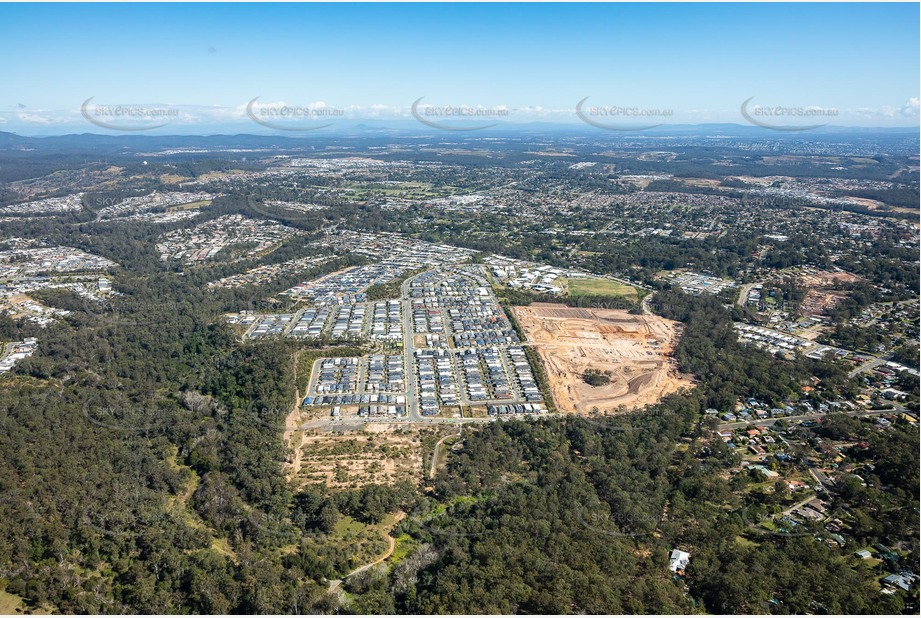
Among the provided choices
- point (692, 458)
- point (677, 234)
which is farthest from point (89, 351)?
point (677, 234)

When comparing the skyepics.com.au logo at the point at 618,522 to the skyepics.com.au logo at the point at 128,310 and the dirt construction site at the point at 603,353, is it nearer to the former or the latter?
the dirt construction site at the point at 603,353

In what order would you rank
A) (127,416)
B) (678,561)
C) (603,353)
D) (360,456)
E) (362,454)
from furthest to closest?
(603,353) < (127,416) < (362,454) < (360,456) < (678,561)

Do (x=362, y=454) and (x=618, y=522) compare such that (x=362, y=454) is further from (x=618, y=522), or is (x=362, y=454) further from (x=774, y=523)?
(x=774, y=523)


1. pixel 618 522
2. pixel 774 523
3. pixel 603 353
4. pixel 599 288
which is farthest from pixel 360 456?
pixel 599 288

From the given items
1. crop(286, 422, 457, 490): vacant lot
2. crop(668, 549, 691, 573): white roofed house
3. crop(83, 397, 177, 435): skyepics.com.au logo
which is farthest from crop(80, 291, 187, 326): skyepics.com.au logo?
crop(668, 549, 691, 573): white roofed house

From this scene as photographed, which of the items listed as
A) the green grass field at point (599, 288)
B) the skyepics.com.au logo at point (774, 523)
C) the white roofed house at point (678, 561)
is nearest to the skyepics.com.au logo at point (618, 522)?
the white roofed house at point (678, 561)

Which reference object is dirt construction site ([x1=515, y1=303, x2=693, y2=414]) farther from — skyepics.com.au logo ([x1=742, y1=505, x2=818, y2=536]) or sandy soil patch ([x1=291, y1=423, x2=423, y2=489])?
sandy soil patch ([x1=291, y1=423, x2=423, y2=489])

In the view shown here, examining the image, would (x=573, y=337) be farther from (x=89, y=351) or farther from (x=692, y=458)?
(x=89, y=351)
